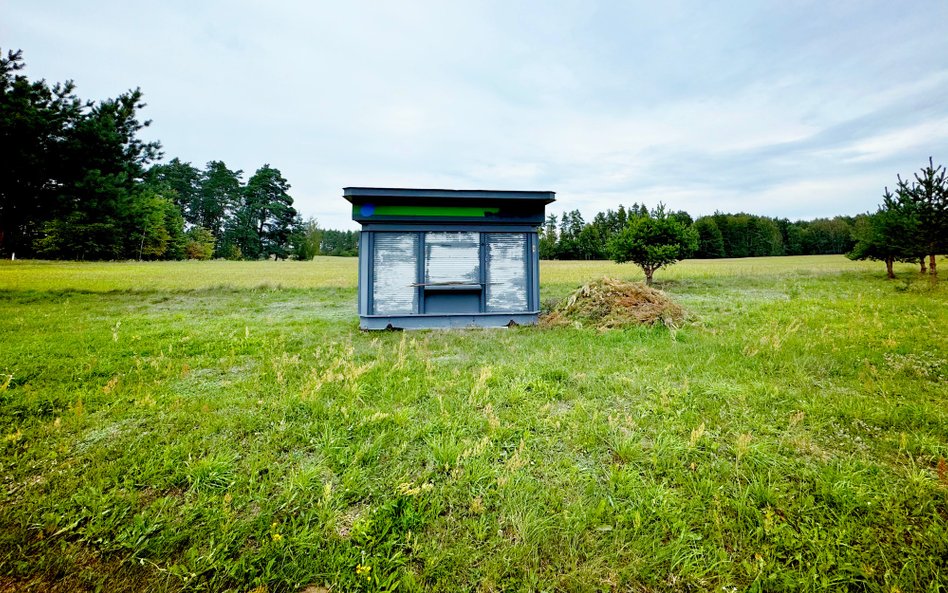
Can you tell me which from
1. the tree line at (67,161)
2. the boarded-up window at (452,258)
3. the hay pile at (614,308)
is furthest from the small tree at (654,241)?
the tree line at (67,161)

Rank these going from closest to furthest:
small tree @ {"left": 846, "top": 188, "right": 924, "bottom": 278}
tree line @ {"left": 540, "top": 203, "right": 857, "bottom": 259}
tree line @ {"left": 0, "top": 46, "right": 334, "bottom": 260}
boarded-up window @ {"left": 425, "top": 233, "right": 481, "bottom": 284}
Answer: boarded-up window @ {"left": 425, "top": 233, "right": 481, "bottom": 284} → tree line @ {"left": 0, "top": 46, "right": 334, "bottom": 260} → small tree @ {"left": 846, "top": 188, "right": 924, "bottom": 278} → tree line @ {"left": 540, "top": 203, "right": 857, "bottom": 259}

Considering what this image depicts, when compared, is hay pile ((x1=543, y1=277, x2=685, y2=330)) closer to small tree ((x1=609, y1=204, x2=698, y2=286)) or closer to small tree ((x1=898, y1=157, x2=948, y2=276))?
small tree ((x1=609, y1=204, x2=698, y2=286))

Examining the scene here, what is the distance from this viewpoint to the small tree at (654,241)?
18547 mm

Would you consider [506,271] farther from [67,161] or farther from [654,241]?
[67,161]

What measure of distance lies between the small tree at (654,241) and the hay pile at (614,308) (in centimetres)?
834

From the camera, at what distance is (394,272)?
9469 mm

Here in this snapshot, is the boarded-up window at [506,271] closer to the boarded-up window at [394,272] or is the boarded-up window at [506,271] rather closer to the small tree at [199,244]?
the boarded-up window at [394,272]

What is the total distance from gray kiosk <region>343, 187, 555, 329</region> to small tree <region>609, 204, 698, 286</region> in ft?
36.2

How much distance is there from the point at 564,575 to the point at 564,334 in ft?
22.0

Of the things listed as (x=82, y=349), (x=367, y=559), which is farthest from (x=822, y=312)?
(x=82, y=349)

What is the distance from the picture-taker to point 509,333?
29.1 feet

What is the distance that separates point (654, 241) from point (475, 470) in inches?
748

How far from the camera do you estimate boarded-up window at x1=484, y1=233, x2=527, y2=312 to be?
32.4 feet

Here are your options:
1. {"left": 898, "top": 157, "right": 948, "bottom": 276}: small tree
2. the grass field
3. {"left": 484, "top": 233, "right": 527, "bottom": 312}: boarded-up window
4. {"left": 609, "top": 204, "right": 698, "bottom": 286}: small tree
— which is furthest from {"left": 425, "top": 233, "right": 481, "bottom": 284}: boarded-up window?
{"left": 898, "top": 157, "right": 948, "bottom": 276}: small tree
